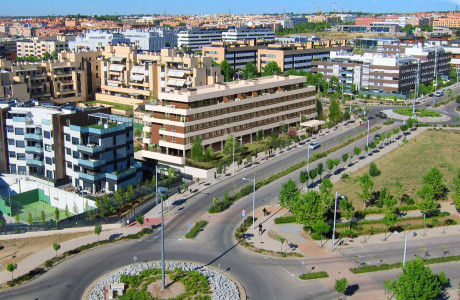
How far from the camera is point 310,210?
169 feet

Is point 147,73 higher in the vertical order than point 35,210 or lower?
higher

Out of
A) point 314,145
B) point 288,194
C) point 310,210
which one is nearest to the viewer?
point 310,210

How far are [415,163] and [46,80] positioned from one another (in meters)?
87.8

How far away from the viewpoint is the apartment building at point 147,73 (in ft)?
387

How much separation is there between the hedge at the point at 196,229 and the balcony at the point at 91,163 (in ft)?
53.1

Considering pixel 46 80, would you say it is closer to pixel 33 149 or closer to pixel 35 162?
pixel 33 149

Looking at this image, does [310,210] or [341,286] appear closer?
[341,286]

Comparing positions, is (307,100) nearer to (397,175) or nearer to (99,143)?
(397,175)

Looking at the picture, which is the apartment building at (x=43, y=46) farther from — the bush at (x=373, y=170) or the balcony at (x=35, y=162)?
the bush at (x=373, y=170)

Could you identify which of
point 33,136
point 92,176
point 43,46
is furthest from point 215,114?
point 43,46

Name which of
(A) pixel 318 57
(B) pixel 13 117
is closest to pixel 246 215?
(B) pixel 13 117

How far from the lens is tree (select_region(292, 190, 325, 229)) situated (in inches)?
2028

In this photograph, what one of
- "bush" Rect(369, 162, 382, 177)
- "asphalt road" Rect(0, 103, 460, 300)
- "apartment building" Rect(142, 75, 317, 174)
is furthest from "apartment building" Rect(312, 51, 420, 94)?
"asphalt road" Rect(0, 103, 460, 300)

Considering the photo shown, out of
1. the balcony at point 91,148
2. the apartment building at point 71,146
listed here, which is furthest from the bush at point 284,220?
the balcony at point 91,148
